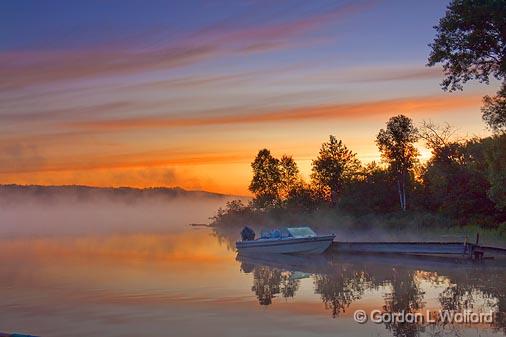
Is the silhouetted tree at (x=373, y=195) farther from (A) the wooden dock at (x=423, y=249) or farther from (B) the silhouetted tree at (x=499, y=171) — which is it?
(B) the silhouetted tree at (x=499, y=171)

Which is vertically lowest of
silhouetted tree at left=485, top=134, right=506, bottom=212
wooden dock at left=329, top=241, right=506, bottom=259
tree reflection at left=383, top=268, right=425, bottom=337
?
tree reflection at left=383, top=268, right=425, bottom=337

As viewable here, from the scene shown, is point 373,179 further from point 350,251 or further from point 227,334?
point 227,334

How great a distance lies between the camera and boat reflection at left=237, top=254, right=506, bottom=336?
2506 centimetres

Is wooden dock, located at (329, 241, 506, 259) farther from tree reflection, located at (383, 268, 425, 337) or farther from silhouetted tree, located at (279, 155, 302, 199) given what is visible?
silhouetted tree, located at (279, 155, 302, 199)

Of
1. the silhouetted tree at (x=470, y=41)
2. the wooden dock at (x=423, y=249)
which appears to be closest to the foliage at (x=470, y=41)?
the silhouetted tree at (x=470, y=41)

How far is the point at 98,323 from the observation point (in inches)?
955

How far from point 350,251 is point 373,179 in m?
31.6

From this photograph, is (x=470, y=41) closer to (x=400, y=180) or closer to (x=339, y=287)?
(x=339, y=287)

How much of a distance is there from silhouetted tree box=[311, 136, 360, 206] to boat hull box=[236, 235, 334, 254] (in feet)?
128

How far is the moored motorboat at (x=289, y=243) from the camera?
54094 mm

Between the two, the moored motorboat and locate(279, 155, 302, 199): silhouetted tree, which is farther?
locate(279, 155, 302, 199): silhouetted tree

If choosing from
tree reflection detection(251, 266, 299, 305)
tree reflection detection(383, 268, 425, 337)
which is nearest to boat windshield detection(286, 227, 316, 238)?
tree reflection detection(251, 266, 299, 305)

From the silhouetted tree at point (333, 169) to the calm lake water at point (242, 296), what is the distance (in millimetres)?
46843

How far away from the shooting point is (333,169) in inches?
3802
